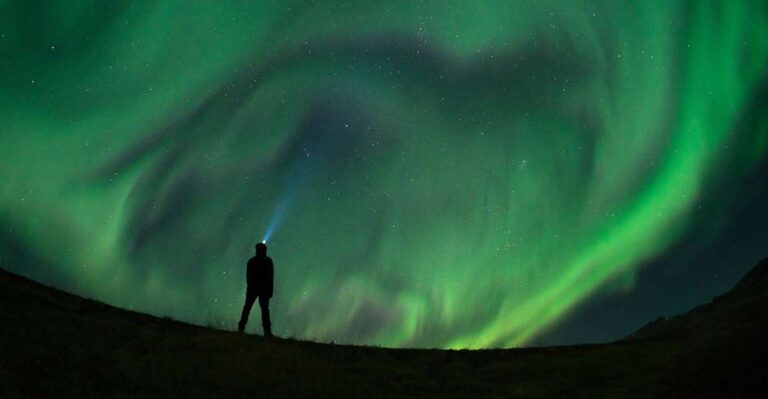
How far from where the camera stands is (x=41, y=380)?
830 cm

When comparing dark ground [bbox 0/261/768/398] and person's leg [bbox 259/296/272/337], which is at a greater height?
person's leg [bbox 259/296/272/337]

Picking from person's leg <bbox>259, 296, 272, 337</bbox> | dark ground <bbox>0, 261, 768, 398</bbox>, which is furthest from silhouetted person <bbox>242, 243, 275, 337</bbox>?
dark ground <bbox>0, 261, 768, 398</bbox>

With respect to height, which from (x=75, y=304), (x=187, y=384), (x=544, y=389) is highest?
(x=75, y=304)

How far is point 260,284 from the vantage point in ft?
50.9

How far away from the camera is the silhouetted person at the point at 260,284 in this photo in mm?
15495

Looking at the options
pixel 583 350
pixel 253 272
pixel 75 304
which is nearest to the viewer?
pixel 583 350

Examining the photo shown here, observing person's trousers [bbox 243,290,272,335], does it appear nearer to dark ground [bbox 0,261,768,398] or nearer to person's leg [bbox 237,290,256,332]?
person's leg [bbox 237,290,256,332]

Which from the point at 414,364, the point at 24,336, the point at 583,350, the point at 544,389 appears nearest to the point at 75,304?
the point at 24,336

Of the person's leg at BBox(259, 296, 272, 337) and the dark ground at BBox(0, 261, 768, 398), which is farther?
the person's leg at BBox(259, 296, 272, 337)

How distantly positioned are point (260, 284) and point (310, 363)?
14.6 ft

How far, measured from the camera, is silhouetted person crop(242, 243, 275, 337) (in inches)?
610

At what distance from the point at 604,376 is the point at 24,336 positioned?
9.42m

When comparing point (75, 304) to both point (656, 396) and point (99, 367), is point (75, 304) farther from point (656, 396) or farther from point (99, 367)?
point (656, 396)

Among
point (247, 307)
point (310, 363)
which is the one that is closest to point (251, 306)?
point (247, 307)
